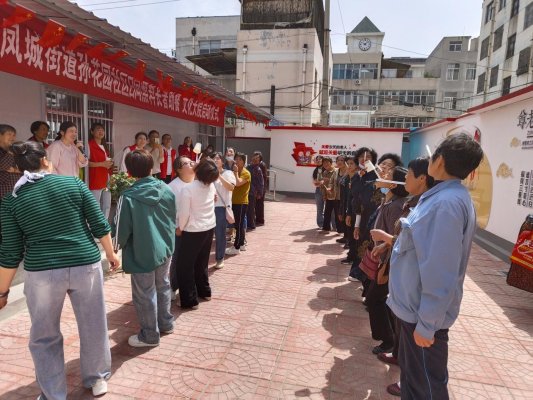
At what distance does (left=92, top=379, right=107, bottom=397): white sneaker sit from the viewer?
2.49 metres

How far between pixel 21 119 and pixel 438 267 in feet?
20.3

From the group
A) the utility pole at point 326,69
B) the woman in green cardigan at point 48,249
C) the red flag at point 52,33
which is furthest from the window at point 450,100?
the woman in green cardigan at point 48,249

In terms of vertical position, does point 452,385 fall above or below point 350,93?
below

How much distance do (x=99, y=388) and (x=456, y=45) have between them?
4616cm

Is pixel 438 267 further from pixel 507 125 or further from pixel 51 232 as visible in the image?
pixel 507 125

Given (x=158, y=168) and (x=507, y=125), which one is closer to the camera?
(x=507, y=125)

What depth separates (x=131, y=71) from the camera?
645 centimetres

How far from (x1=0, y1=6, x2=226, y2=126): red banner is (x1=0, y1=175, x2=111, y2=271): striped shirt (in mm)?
2606

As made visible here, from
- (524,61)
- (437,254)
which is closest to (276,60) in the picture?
(524,61)

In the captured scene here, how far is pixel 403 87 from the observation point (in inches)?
1455

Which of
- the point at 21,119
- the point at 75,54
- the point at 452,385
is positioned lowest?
the point at 452,385

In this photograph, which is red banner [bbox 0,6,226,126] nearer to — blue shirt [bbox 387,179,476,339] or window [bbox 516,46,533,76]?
blue shirt [bbox 387,179,476,339]

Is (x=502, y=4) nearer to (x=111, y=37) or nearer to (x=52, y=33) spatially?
(x=111, y=37)

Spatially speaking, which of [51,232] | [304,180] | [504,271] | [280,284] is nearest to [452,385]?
[280,284]
